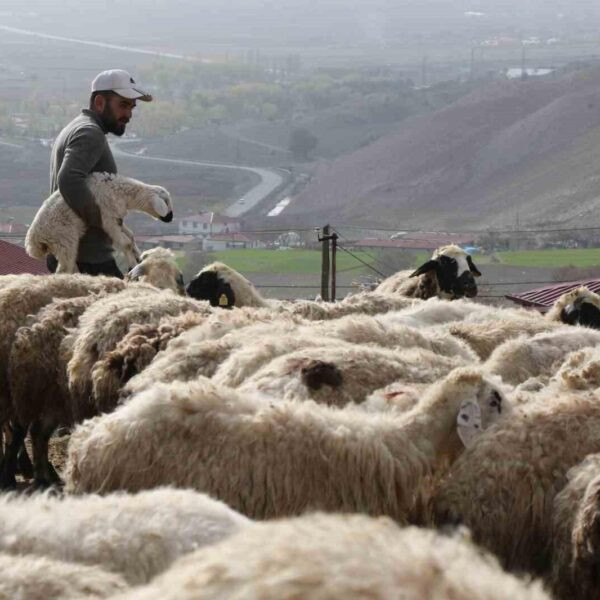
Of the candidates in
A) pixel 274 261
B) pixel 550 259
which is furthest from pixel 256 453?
pixel 550 259

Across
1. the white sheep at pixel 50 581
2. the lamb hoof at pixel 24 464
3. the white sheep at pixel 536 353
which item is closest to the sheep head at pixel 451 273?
the white sheep at pixel 536 353

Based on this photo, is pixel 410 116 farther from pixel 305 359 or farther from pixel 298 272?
pixel 305 359

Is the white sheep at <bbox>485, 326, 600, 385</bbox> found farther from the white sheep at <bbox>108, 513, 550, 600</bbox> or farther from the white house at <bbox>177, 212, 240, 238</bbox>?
the white house at <bbox>177, 212, 240, 238</bbox>

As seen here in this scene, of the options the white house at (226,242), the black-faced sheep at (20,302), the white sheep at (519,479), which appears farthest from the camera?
the white house at (226,242)

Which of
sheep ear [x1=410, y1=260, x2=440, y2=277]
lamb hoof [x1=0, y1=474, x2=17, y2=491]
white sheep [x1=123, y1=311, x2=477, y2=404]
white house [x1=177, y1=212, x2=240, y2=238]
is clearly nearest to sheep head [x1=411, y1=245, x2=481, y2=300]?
sheep ear [x1=410, y1=260, x2=440, y2=277]

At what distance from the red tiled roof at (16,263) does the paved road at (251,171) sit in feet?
127

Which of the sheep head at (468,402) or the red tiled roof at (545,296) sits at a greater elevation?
the sheep head at (468,402)

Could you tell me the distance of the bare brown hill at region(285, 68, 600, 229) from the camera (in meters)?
70.4

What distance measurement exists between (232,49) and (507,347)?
171066 millimetres

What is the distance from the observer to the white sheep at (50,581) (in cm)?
332

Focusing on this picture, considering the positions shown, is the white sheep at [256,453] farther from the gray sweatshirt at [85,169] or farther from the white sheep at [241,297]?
the gray sweatshirt at [85,169]

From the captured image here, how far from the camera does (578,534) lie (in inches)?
194

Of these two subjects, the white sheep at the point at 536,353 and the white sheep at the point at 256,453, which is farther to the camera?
the white sheep at the point at 536,353

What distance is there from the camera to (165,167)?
81.8 metres
